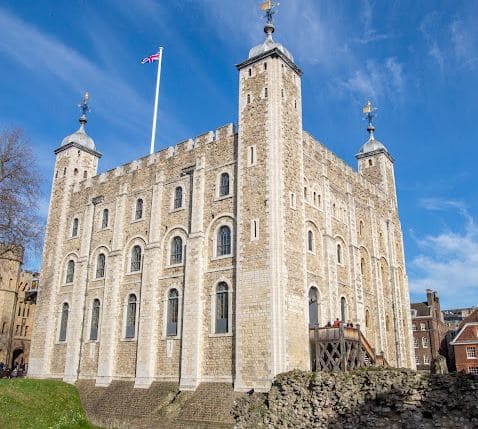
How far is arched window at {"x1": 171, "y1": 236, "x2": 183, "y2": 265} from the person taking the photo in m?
28.0

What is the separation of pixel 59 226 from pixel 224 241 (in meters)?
16.1

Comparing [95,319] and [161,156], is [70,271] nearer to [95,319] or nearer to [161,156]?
[95,319]

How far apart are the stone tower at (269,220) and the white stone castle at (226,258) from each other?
66mm

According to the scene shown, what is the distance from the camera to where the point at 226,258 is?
25.4 meters

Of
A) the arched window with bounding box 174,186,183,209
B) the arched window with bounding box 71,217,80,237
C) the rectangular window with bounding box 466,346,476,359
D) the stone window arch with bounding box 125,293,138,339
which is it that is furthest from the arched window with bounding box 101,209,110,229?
the rectangular window with bounding box 466,346,476,359

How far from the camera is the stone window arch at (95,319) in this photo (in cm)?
3108

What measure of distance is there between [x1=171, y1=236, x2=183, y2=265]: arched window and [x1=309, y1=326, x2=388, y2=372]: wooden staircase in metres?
8.38

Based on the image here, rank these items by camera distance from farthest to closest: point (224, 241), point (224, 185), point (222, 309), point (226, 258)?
point (224, 185), point (224, 241), point (226, 258), point (222, 309)

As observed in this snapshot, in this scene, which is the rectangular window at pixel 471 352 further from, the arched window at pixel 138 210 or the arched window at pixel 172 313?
the arched window at pixel 138 210

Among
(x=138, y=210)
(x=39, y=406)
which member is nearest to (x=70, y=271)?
(x=138, y=210)

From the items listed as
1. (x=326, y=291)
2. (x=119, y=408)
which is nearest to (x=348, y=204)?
(x=326, y=291)

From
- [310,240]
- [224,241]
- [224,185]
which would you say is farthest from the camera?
[224,185]

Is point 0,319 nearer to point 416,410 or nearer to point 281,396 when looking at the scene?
point 281,396

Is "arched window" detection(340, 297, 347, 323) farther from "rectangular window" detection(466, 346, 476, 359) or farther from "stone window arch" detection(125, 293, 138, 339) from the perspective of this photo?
"rectangular window" detection(466, 346, 476, 359)
